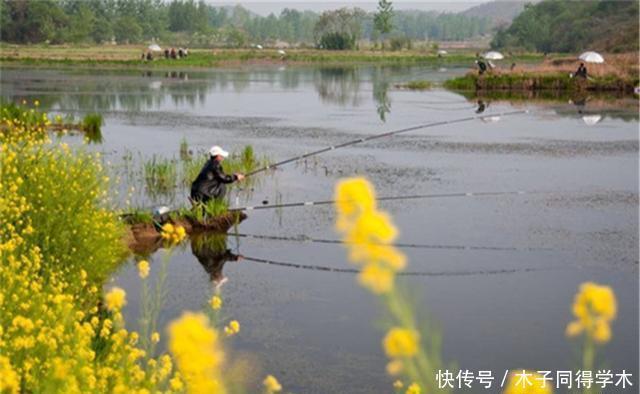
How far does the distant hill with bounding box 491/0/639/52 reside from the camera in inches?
2741

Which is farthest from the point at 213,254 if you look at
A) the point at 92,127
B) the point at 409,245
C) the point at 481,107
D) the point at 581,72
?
the point at 581,72

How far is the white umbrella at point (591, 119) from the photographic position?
89.1 feet

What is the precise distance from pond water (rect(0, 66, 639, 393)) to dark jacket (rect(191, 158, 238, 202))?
64 cm

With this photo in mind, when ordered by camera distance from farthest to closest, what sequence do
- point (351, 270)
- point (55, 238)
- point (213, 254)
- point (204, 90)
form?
point (204, 90) < point (213, 254) < point (351, 270) < point (55, 238)

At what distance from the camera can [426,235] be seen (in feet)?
42.1

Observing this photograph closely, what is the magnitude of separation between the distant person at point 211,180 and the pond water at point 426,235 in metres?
0.63

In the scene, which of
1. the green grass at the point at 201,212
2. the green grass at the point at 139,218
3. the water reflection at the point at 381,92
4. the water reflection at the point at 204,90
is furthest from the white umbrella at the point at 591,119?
the green grass at the point at 139,218

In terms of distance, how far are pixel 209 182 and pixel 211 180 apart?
0.12 ft

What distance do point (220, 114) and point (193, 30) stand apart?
121 m

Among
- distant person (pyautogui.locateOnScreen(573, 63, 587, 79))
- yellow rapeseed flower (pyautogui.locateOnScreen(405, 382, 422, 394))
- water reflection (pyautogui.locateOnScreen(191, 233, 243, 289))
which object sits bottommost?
water reflection (pyautogui.locateOnScreen(191, 233, 243, 289))

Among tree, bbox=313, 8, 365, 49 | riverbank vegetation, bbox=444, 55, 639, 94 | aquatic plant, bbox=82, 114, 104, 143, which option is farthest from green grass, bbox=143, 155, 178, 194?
tree, bbox=313, 8, 365, 49

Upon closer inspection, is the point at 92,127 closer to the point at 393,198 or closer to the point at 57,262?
the point at 393,198

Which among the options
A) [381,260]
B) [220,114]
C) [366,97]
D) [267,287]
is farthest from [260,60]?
[381,260]

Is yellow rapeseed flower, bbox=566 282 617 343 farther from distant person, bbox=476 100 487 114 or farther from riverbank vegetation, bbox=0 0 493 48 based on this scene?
riverbank vegetation, bbox=0 0 493 48
